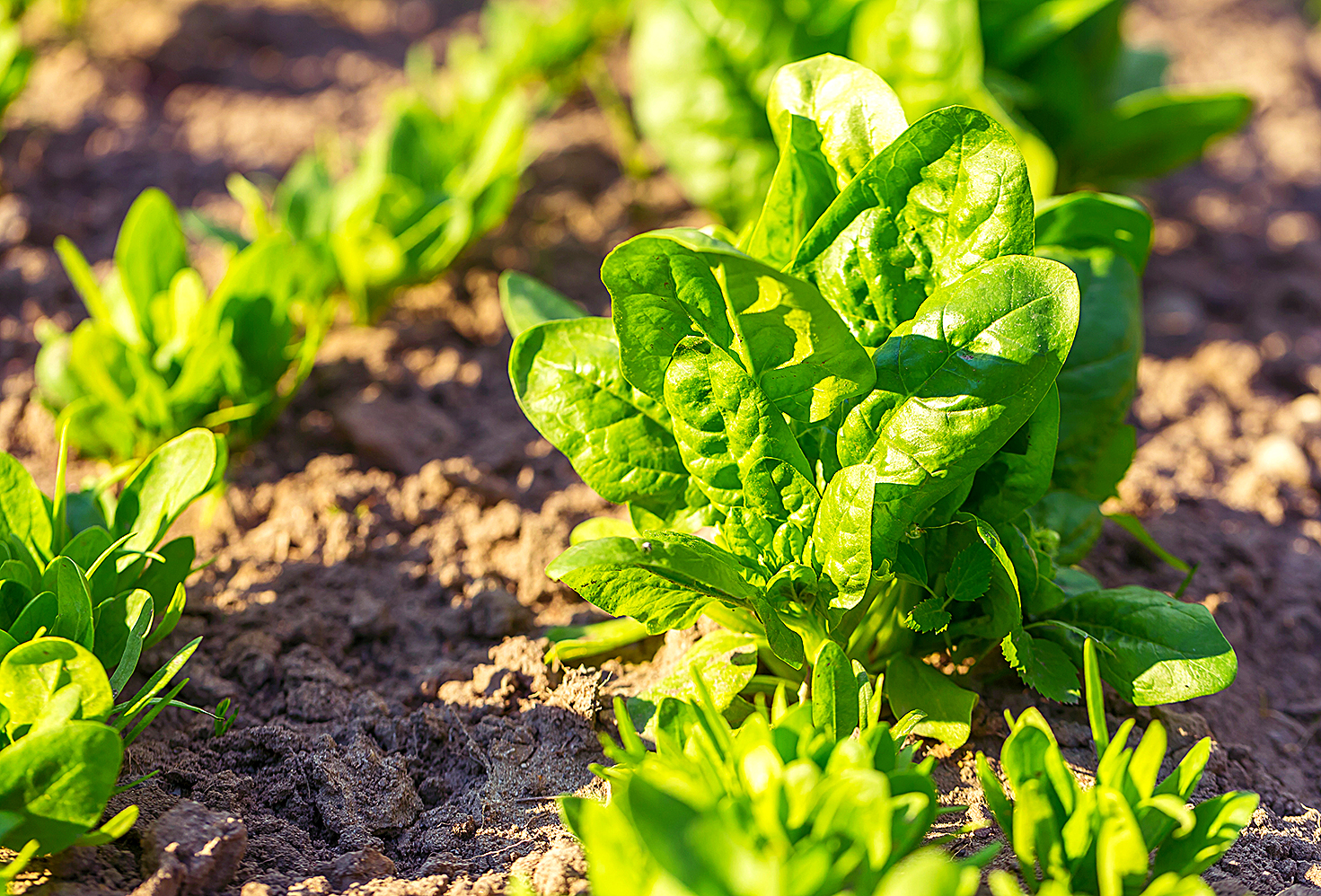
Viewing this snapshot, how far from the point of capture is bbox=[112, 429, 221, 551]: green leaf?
161 cm

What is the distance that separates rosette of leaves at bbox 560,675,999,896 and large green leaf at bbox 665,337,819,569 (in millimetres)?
264

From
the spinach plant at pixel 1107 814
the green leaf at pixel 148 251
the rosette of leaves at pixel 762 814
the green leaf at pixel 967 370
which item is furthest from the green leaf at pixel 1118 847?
the green leaf at pixel 148 251

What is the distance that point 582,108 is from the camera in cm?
360

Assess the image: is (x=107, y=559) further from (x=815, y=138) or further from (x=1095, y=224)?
(x=1095, y=224)

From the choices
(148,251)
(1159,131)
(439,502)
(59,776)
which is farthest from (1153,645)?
(148,251)

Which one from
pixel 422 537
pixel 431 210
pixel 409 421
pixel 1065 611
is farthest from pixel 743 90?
pixel 1065 611

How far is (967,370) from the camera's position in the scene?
1318 millimetres

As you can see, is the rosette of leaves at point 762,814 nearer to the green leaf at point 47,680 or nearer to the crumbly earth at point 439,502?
the crumbly earth at point 439,502

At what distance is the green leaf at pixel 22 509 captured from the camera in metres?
1.54

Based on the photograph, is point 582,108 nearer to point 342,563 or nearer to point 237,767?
point 342,563

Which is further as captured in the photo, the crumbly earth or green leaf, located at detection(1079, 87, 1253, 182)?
green leaf, located at detection(1079, 87, 1253, 182)

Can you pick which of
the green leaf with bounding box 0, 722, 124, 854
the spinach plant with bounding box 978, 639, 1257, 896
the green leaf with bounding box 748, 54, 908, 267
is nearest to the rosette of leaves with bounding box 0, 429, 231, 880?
the green leaf with bounding box 0, 722, 124, 854

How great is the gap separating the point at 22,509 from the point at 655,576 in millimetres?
942

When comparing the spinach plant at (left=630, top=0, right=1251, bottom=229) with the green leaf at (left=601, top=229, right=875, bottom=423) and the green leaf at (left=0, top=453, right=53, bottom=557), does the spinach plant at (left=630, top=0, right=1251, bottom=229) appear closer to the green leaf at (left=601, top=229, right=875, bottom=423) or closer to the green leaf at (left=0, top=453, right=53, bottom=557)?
the green leaf at (left=601, top=229, right=875, bottom=423)
